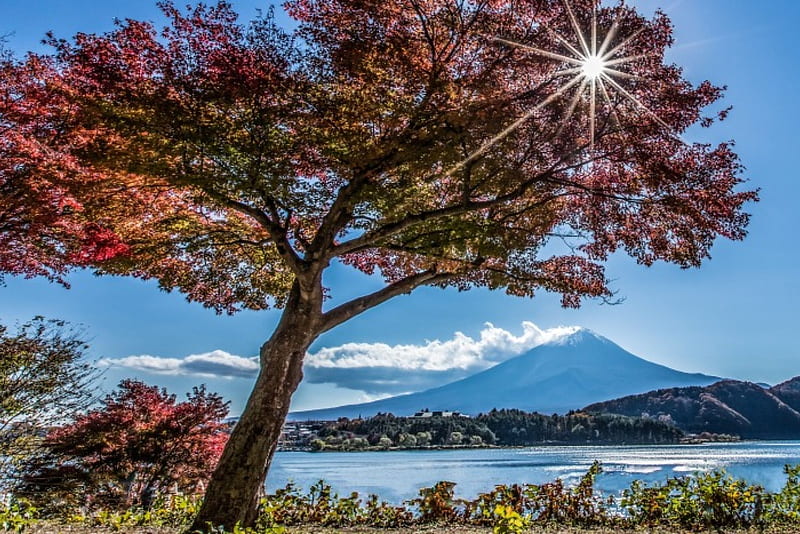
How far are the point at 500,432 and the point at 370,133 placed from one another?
4889 centimetres

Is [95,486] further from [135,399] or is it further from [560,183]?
[560,183]

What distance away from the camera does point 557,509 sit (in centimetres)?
731

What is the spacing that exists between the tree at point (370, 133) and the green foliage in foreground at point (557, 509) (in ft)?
6.81

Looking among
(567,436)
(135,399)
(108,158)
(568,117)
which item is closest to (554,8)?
(568,117)

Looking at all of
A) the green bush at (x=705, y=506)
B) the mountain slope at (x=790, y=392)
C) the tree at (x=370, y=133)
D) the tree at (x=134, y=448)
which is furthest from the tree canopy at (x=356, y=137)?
the mountain slope at (x=790, y=392)

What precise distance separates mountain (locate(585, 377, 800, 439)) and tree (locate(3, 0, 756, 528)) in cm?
5873

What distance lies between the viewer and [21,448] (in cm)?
718

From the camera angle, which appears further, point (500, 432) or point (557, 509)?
point (500, 432)

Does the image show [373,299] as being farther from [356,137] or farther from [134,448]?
[134,448]

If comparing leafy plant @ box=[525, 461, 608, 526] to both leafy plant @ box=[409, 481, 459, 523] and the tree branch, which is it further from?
the tree branch

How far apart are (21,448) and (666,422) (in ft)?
193

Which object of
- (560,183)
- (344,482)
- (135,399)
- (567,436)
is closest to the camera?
(560,183)

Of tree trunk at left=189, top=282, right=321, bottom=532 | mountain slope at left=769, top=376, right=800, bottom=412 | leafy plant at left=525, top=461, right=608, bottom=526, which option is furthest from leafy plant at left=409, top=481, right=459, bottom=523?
mountain slope at left=769, top=376, right=800, bottom=412

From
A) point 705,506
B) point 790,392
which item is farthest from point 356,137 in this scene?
point 790,392
